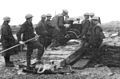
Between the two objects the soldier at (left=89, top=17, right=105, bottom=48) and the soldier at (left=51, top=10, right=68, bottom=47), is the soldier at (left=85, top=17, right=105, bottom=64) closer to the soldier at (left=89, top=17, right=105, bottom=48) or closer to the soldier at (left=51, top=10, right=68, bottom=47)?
the soldier at (left=89, top=17, right=105, bottom=48)

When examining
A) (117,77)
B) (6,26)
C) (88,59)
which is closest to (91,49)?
(88,59)

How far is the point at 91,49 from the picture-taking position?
11.6m

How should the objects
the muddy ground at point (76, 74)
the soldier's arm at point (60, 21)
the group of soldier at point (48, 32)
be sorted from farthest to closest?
1. the soldier's arm at point (60, 21)
2. the group of soldier at point (48, 32)
3. the muddy ground at point (76, 74)

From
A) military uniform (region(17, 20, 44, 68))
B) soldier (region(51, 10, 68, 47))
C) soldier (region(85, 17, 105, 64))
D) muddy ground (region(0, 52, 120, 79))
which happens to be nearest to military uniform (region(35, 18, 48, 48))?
soldier (region(51, 10, 68, 47))

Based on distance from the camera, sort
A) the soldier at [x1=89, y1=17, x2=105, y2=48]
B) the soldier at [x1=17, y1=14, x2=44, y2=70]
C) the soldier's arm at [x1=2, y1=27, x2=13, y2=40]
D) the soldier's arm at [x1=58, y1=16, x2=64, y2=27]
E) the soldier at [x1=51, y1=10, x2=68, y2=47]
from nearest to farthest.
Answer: the soldier at [x1=17, y1=14, x2=44, y2=70] < the soldier's arm at [x1=2, y1=27, x2=13, y2=40] < the soldier at [x1=89, y1=17, x2=105, y2=48] < the soldier at [x1=51, y1=10, x2=68, y2=47] < the soldier's arm at [x1=58, y1=16, x2=64, y2=27]

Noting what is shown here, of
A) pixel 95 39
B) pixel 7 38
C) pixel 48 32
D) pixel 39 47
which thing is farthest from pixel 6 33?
pixel 95 39

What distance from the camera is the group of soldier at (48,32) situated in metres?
9.90

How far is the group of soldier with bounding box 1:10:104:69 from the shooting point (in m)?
9.90

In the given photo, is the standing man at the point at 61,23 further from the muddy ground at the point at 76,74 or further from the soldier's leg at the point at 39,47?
the muddy ground at the point at 76,74

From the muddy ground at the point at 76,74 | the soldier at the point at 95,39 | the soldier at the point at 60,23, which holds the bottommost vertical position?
the muddy ground at the point at 76,74

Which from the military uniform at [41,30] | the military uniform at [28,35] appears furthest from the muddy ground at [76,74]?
the military uniform at [41,30]

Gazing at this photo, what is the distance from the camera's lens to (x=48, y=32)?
12727 millimetres

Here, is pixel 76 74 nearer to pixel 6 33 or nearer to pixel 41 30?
pixel 41 30

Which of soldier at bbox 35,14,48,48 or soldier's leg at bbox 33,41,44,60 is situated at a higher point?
soldier at bbox 35,14,48,48
